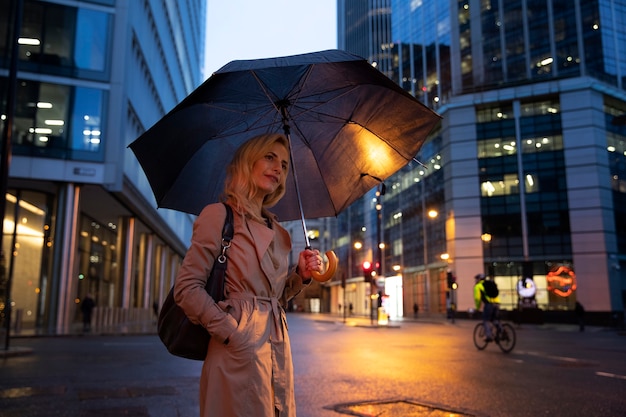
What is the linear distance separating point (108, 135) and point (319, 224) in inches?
3142

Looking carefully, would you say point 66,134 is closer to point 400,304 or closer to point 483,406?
point 483,406

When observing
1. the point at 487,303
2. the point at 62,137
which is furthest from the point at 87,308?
the point at 487,303

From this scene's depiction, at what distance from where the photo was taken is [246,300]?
2439 mm

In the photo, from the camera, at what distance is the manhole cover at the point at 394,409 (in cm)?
556

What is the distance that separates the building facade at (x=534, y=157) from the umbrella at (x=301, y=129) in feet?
134

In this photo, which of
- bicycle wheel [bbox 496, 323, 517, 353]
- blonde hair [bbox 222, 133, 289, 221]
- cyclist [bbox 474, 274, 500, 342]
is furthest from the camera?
cyclist [bbox 474, 274, 500, 342]

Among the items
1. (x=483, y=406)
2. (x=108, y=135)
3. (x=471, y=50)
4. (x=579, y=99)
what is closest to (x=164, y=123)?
(x=483, y=406)

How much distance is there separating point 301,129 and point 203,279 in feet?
5.97

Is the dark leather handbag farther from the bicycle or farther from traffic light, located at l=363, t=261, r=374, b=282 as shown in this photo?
traffic light, located at l=363, t=261, r=374, b=282

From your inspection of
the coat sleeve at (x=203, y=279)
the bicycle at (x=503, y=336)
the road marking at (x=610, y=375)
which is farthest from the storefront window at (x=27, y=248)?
the coat sleeve at (x=203, y=279)

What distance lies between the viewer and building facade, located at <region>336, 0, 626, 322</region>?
148 feet

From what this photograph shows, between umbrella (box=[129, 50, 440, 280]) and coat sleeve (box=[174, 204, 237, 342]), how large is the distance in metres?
0.86

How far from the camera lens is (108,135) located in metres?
26.2

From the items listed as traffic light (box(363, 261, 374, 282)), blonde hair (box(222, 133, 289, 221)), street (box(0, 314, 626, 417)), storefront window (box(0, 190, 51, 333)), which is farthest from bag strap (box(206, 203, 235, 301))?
traffic light (box(363, 261, 374, 282))
